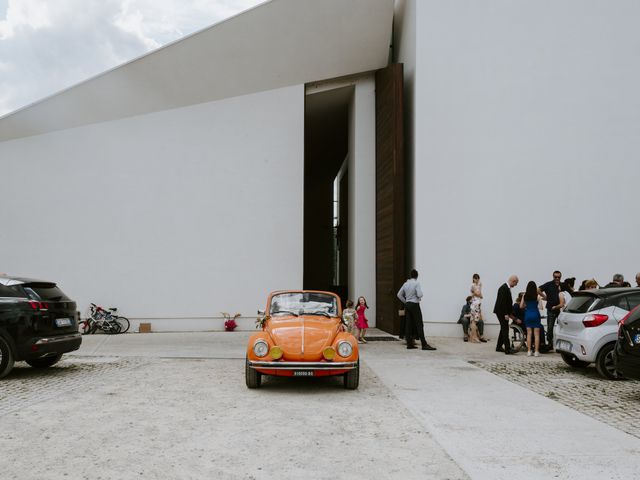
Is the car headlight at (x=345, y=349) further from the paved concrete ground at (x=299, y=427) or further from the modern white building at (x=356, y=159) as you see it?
the modern white building at (x=356, y=159)

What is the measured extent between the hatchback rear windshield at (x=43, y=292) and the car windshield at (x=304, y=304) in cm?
325

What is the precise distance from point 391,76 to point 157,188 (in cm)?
709

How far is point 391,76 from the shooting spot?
1539cm

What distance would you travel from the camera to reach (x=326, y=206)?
33.4m

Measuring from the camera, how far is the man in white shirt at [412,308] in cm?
1200

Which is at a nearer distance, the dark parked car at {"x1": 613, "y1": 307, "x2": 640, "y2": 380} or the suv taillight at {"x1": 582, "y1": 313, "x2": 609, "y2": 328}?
the dark parked car at {"x1": 613, "y1": 307, "x2": 640, "y2": 380}

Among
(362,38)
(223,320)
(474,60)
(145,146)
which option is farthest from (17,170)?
(474,60)

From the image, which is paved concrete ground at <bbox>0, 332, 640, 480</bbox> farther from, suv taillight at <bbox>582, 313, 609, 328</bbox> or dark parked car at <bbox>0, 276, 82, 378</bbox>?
suv taillight at <bbox>582, 313, 609, 328</bbox>

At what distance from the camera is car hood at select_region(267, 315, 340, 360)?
23.8ft

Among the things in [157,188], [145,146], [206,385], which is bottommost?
[206,385]

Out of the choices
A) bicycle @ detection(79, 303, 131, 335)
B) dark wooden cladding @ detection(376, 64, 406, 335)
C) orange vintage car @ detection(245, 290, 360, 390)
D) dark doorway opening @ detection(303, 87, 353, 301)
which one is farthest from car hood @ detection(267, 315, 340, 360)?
dark doorway opening @ detection(303, 87, 353, 301)

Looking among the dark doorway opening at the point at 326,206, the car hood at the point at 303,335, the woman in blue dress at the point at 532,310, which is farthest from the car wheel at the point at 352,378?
the dark doorway opening at the point at 326,206

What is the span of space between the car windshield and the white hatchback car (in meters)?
3.85

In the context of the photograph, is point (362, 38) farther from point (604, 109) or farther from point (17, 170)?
point (17, 170)
